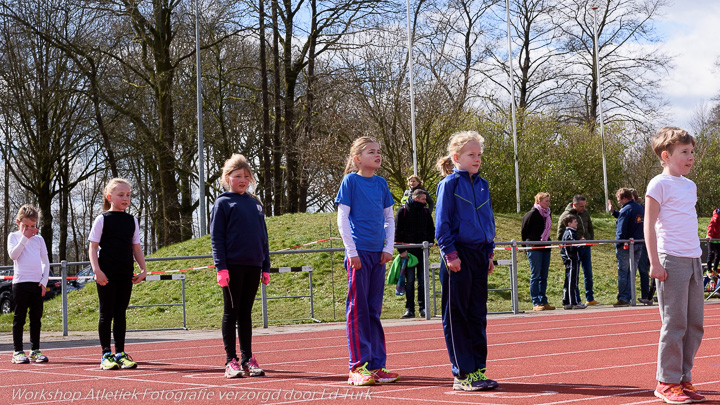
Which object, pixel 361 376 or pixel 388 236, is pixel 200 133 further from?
pixel 361 376

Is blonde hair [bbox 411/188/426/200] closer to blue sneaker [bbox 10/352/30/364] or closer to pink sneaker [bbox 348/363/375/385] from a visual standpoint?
blue sneaker [bbox 10/352/30/364]

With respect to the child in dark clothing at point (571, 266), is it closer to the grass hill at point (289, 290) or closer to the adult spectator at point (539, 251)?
the adult spectator at point (539, 251)

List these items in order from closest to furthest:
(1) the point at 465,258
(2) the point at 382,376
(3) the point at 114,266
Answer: (1) the point at 465,258 < (2) the point at 382,376 < (3) the point at 114,266

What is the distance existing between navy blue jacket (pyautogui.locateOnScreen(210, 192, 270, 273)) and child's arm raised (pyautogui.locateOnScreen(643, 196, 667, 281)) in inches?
129

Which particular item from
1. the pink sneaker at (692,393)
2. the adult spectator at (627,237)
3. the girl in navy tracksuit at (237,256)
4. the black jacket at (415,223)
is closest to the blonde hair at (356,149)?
the girl in navy tracksuit at (237,256)

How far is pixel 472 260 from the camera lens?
22.0ft

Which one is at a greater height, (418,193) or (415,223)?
(418,193)

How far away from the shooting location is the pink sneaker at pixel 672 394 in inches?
220

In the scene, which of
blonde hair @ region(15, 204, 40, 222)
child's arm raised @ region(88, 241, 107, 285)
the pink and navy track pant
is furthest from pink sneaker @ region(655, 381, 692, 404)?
blonde hair @ region(15, 204, 40, 222)

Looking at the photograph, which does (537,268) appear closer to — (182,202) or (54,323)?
(54,323)

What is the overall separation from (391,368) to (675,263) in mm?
3188

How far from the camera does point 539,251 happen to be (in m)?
16.6

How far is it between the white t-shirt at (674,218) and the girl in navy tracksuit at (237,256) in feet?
11.1

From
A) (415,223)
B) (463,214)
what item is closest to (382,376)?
(463,214)
